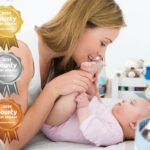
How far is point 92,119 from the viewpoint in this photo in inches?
36.5

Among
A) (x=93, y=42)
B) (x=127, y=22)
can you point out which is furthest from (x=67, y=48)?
(x=127, y=22)

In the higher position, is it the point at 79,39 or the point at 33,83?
the point at 79,39

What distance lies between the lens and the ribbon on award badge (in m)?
0.91

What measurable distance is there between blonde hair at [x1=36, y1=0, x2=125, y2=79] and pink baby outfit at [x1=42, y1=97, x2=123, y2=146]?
0.18m

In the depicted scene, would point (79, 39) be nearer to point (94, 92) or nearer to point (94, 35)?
point (94, 35)

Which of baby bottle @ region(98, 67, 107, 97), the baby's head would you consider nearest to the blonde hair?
baby bottle @ region(98, 67, 107, 97)

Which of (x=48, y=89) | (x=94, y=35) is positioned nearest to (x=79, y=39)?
(x=94, y=35)

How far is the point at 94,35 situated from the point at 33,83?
21 cm

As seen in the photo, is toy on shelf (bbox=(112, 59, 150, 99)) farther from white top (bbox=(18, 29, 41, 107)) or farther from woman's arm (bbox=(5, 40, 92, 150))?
white top (bbox=(18, 29, 41, 107))

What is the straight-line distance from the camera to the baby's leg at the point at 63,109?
955mm

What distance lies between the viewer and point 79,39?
0.94 meters

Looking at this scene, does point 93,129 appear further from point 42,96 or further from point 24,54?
point 24,54

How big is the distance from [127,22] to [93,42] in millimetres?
104

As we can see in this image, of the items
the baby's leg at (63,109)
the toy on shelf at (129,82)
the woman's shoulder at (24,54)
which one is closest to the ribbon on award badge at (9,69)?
the woman's shoulder at (24,54)
